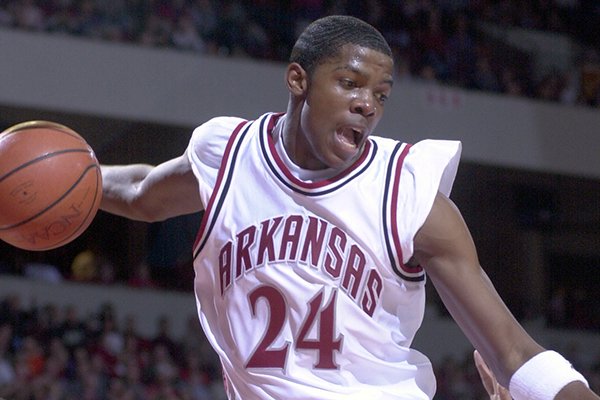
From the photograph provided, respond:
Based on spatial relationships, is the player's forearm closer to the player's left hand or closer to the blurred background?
the player's left hand

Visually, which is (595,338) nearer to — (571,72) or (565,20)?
(571,72)

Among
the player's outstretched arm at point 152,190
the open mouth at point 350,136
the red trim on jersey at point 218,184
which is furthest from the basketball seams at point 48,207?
the open mouth at point 350,136

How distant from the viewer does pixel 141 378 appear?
9047 mm

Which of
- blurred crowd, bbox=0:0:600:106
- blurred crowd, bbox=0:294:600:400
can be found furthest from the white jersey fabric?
blurred crowd, bbox=0:0:600:106

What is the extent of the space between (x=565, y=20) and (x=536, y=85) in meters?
2.02

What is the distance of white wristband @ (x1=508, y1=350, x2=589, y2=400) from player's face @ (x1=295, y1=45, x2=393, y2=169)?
2.43ft

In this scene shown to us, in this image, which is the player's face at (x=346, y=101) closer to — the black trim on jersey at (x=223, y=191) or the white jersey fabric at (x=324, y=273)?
the white jersey fabric at (x=324, y=273)

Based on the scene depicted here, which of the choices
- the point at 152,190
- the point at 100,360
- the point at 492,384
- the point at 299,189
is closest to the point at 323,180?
the point at 299,189

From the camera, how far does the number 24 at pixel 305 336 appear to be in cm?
300

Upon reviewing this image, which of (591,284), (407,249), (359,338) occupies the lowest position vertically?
(591,284)

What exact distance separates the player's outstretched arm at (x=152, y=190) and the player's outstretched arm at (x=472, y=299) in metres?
0.83

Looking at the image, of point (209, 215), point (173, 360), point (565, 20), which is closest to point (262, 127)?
point (209, 215)

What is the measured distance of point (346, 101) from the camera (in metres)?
3.02

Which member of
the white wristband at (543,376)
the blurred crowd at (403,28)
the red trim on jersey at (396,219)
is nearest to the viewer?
the white wristband at (543,376)
